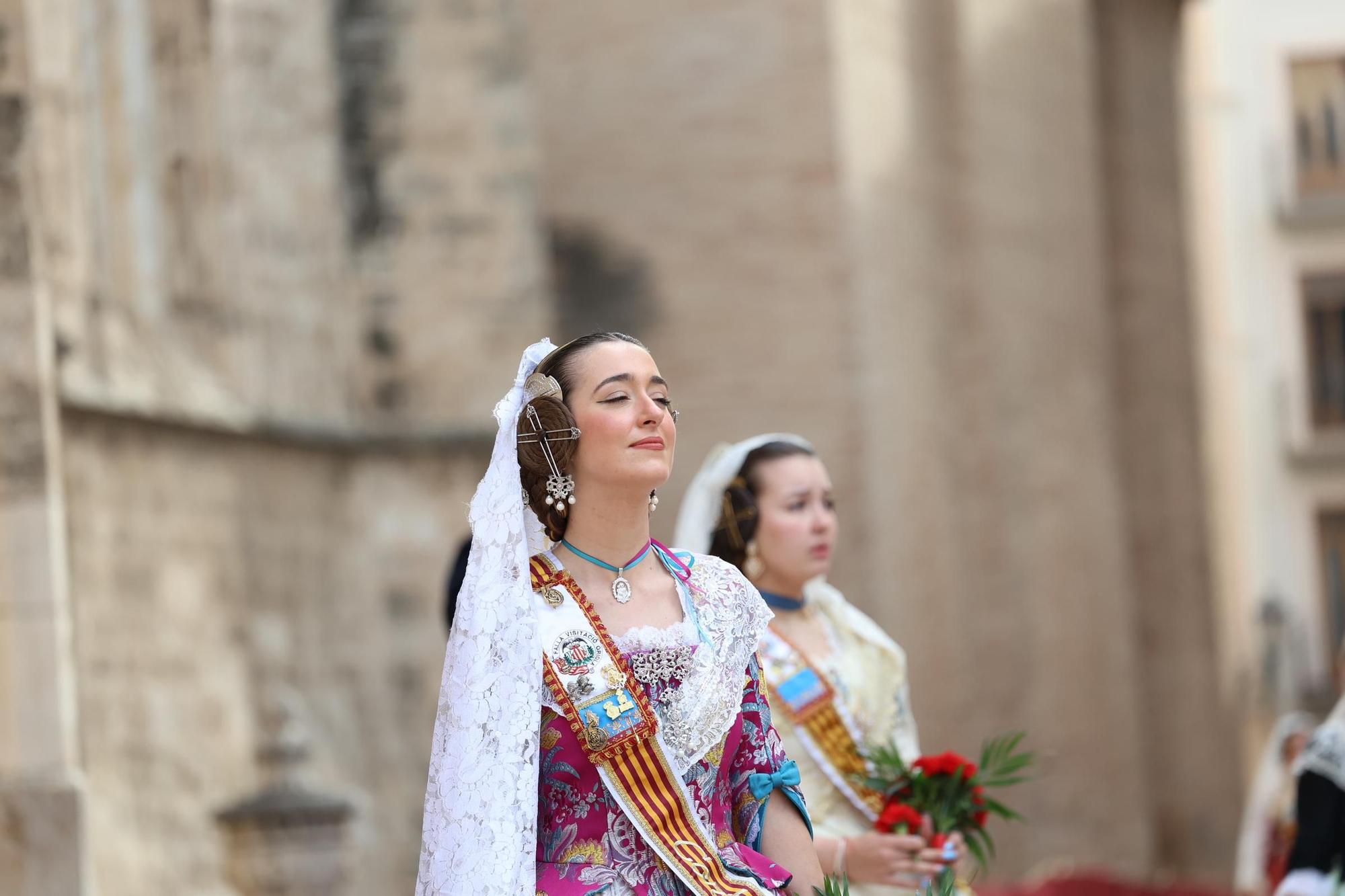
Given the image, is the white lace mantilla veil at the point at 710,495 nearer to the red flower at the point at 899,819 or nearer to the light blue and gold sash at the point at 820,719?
the light blue and gold sash at the point at 820,719

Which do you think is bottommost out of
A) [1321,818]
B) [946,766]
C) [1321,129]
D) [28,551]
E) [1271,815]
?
[1271,815]

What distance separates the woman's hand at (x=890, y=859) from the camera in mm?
4895

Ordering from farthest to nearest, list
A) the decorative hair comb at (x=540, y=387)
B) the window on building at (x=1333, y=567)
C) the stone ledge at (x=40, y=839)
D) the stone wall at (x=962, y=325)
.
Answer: the window on building at (x=1333, y=567) < the stone wall at (x=962, y=325) < the stone ledge at (x=40, y=839) < the decorative hair comb at (x=540, y=387)

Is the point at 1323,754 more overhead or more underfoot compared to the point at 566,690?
more underfoot

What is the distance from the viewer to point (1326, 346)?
1347 inches

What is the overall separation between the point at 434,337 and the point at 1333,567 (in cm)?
2426

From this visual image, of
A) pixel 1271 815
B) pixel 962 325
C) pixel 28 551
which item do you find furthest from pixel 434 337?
pixel 1271 815

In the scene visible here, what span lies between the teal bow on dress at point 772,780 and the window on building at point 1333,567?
31.4 meters

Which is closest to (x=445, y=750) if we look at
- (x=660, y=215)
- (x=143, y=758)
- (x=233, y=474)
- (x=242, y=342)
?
(x=143, y=758)

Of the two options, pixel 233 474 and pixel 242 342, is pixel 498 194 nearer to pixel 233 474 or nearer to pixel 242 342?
pixel 242 342

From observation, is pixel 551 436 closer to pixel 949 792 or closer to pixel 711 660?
pixel 711 660

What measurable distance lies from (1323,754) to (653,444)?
108 inches

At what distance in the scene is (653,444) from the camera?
376cm

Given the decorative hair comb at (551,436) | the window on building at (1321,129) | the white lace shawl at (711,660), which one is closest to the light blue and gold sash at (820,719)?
the white lace shawl at (711,660)
